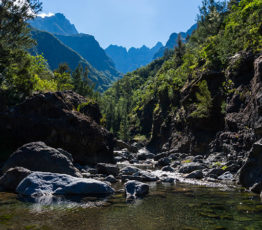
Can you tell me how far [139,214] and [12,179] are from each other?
246 inches

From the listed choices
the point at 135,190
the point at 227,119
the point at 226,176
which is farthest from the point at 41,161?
the point at 227,119

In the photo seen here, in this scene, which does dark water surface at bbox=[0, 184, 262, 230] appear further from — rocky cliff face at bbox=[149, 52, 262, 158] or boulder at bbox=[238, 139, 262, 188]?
rocky cliff face at bbox=[149, 52, 262, 158]

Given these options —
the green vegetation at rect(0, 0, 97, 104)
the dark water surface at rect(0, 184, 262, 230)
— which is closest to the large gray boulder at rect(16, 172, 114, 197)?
the dark water surface at rect(0, 184, 262, 230)

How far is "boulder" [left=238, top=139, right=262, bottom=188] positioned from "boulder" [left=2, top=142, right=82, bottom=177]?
25.8ft

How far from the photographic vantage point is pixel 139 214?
6.83 metres

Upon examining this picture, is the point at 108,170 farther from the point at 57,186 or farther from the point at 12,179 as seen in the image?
the point at 12,179

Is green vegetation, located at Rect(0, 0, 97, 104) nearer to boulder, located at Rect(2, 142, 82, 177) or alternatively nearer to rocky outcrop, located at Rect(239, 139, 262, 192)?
boulder, located at Rect(2, 142, 82, 177)

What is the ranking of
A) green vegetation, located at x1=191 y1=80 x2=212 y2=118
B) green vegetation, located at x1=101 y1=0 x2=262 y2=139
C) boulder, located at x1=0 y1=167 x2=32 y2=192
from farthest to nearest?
green vegetation, located at x1=191 y1=80 x2=212 y2=118 < green vegetation, located at x1=101 y1=0 x2=262 y2=139 < boulder, located at x1=0 y1=167 x2=32 y2=192

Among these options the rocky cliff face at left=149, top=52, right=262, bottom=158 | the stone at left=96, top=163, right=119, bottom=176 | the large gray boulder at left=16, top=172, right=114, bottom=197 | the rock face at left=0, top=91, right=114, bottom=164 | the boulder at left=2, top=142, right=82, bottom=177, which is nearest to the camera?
the large gray boulder at left=16, top=172, right=114, bottom=197

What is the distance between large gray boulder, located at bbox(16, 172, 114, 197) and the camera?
30.4 feet

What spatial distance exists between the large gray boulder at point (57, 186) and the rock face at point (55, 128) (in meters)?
8.62

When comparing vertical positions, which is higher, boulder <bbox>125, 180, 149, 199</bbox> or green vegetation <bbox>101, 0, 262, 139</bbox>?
green vegetation <bbox>101, 0, 262, 139</bbox>

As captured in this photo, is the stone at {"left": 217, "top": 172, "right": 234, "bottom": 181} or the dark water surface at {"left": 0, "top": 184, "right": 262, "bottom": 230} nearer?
the dark water surface at {"left": 0, "top": 184, "right": 262, "bottom": 230}

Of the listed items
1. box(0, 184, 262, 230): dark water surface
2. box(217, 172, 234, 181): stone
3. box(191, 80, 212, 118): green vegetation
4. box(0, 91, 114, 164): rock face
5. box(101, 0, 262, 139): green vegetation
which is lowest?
box(0, 184, 262, 230): dark water surface
